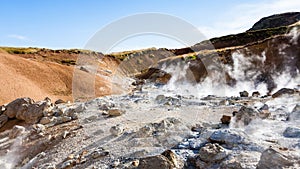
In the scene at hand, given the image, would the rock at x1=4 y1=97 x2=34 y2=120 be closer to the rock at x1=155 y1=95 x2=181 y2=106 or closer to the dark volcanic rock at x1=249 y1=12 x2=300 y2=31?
the rock at x1=155 y1=95 x2=181 y2=106

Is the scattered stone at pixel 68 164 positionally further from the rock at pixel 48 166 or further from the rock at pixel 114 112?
the rock at pixel 114 112

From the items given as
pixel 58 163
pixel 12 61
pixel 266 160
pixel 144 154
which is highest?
pixel 12 61

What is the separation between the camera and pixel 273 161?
13.7ft

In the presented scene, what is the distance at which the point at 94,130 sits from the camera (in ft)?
26.2

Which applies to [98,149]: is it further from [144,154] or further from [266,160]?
[266,160]

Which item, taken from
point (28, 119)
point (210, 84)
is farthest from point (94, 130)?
point (210, 84)

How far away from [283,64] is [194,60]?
25.6 feet

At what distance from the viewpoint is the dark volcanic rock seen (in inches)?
2272

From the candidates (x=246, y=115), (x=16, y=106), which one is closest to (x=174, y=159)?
(x=246, y=115)

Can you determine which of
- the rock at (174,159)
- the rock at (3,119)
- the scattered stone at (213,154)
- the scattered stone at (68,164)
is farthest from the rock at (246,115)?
the rock at (3,119)

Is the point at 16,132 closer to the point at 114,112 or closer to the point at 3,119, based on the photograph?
the point at 3,119

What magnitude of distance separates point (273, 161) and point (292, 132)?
5.91ft

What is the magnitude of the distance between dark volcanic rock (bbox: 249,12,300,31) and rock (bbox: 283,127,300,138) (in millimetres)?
56717

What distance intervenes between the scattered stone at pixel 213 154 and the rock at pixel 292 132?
1546 millimetres
